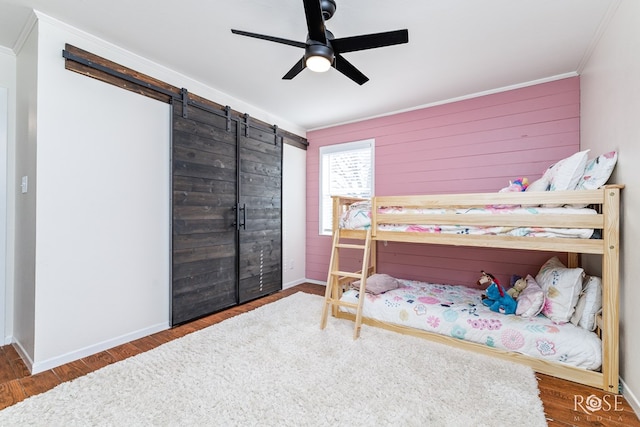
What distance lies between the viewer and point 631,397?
171cm

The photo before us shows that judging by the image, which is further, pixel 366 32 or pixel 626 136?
pixel 366 32

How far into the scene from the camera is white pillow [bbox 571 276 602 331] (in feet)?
6.81

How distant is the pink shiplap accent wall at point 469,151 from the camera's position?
9.55ft

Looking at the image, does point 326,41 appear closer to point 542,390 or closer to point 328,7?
point 328,7

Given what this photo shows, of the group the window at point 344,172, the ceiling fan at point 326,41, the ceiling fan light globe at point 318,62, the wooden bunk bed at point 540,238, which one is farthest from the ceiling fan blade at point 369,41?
the window at point 344,172

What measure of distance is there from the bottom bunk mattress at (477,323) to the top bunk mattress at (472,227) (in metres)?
0.67

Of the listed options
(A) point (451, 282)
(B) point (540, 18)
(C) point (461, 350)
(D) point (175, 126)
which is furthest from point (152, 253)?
(B) point (540, 18)

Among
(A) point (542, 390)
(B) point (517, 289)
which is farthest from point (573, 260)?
(A) point (542, 390)

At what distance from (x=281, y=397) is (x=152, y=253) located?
175cm

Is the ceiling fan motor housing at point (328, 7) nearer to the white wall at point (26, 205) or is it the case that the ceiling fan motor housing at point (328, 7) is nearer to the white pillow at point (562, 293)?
the white wall at point (26, 205)

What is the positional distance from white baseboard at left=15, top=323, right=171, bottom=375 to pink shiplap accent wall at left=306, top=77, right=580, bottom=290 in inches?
98.8

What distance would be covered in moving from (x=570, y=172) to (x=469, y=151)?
125 centimetres

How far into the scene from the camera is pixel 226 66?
2.72 meters

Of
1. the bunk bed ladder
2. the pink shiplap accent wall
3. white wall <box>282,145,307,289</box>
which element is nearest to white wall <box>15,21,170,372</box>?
the bunk bed ladder
